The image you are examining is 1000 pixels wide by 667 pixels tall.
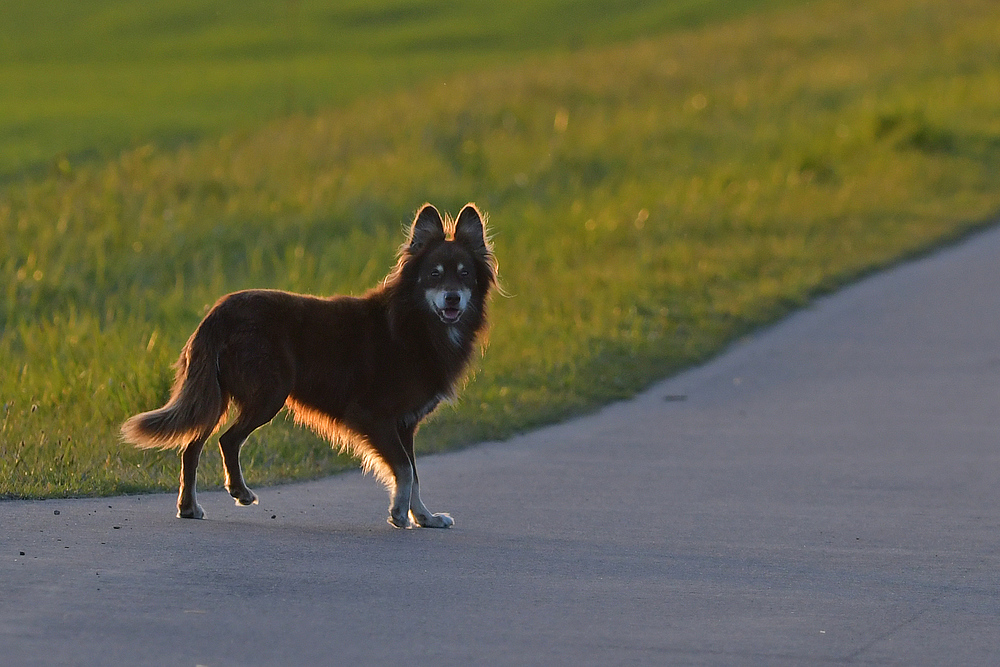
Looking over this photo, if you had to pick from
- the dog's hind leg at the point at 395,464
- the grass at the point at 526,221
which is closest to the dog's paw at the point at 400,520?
the dog's hind leg at the point at 395,464

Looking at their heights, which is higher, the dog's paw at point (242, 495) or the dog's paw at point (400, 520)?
the dog's paw at point (242, 495)

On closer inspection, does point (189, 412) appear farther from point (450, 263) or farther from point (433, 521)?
point (450, 263)

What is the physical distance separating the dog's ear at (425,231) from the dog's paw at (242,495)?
1.48m

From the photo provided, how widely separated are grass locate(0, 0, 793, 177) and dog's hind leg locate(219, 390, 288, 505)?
1826cm

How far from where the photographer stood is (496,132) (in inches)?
1025

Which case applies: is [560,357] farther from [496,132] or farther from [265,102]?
[265,102]

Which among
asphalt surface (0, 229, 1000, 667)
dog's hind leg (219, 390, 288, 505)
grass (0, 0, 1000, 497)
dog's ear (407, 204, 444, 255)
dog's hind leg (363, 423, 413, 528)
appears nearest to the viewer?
asphalt surface (0, 229, 1000, 667)

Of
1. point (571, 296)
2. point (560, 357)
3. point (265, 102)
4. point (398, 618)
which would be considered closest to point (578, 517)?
point (398, 618)

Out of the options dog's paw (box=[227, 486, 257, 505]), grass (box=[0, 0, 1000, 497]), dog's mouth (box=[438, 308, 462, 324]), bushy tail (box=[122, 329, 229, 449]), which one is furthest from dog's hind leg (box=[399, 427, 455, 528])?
grass (box=[0, 0, 1000, 497])

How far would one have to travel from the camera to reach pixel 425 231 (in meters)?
8.04

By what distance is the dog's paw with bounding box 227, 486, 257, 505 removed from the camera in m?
7.87

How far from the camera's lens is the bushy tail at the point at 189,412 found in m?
7.48

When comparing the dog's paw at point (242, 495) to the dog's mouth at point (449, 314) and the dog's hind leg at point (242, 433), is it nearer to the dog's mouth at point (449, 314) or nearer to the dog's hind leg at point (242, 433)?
the dog's hind leg at point (242, 433)

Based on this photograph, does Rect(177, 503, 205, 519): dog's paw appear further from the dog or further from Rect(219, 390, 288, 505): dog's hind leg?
Rect(219, 390, 288, 505): dog's hind leg
